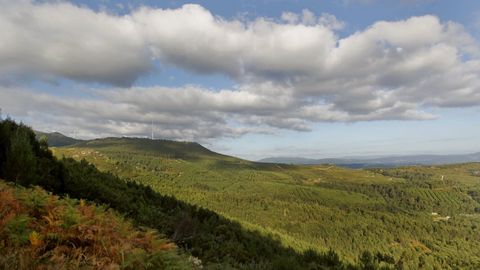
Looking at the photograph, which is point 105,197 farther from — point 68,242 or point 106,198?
point 68,242

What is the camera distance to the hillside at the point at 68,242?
5957mm

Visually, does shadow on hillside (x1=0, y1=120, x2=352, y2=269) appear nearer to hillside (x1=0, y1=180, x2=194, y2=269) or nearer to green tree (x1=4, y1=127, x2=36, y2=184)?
green tree (x1=4, y1=127, x2=36, y2=184)

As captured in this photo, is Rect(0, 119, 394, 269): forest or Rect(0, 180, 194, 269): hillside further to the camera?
Rect(0, 119, 394, 269): forest

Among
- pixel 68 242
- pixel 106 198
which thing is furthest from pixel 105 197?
pixel 68 242

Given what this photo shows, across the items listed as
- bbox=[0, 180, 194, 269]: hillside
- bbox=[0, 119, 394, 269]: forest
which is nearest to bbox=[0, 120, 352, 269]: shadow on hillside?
bbox=[0, 119, 394, 269]: forest

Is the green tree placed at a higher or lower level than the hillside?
higher

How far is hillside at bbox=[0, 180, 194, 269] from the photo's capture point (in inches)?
235

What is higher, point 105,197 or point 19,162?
point 19,162

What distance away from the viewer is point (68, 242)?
7.12 m

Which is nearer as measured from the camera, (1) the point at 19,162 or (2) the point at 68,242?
(2) the point at 68,242

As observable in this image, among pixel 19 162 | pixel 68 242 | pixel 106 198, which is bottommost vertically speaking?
pixel 106 198

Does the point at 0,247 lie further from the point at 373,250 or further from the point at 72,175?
the point at 373,250

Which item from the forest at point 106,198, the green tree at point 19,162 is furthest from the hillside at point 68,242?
the green tree at point 19,162

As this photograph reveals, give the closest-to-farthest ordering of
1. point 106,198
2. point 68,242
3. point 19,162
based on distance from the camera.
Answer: point 68,242
point 19,162
point 106,198
